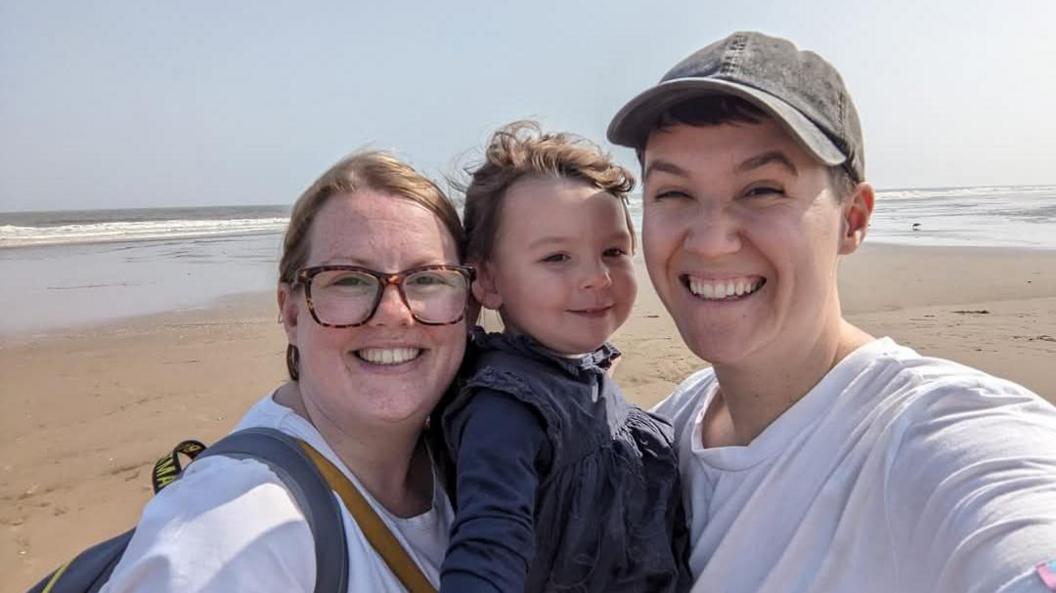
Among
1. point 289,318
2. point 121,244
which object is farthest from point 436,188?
point 121,244

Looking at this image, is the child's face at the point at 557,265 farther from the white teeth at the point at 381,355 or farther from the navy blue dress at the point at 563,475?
the white teeth at the point at 381,355

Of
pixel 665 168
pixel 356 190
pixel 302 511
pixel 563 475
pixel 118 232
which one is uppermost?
pixel 665 168

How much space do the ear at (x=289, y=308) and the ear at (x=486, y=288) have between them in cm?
63

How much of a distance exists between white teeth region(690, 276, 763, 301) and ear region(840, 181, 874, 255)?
318 millimetres

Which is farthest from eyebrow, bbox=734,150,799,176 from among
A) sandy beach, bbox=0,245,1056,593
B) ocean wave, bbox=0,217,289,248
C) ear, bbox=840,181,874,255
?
ocean wave, bbox=0,217,289,248

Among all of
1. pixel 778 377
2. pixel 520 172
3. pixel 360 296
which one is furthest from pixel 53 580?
pixel 778 377

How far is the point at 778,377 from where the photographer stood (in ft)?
6.15

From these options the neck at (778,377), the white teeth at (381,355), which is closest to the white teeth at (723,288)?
the neck at (778,377)

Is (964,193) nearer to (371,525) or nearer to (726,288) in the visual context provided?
(726,288)

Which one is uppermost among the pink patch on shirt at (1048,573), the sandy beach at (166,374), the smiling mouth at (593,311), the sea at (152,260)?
the pink patch on shirt at (1048,573)

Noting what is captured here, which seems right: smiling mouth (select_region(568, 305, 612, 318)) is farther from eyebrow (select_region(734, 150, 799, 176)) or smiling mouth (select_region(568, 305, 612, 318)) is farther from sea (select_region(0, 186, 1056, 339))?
sea (select_region(0, 186, 1056, 339))

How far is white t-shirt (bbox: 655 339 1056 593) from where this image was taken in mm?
1254

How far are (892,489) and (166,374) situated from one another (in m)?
7.84

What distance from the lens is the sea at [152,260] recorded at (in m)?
11.4
